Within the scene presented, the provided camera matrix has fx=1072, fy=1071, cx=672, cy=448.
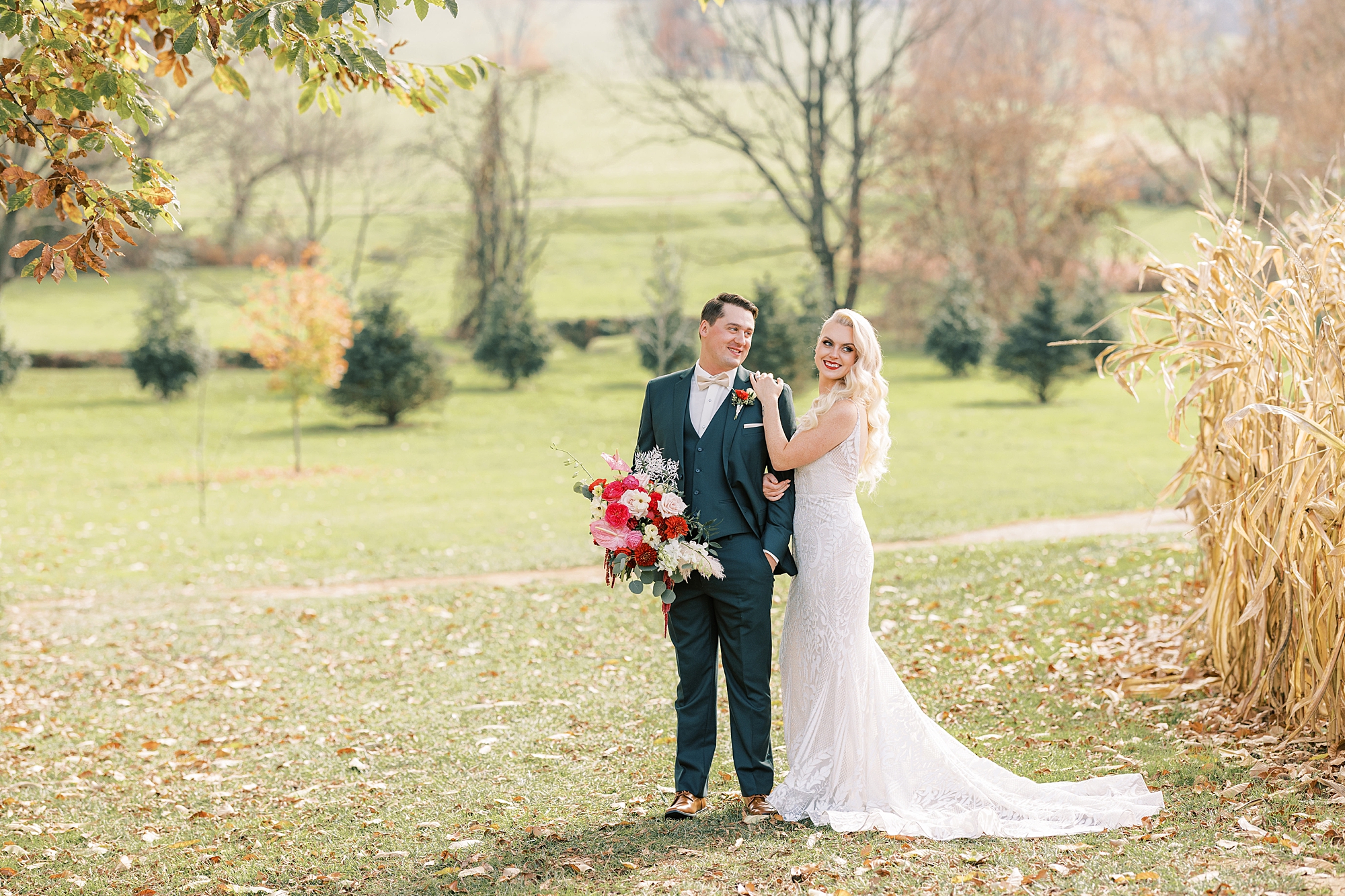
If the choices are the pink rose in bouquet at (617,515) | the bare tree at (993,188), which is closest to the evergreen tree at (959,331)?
the bare tree at (993,188)

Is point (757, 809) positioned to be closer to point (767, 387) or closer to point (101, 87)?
point (767, 387)

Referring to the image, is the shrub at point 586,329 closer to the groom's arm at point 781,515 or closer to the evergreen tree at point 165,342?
the evergreen tree at point 165,342

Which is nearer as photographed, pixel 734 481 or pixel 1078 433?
pixel 734 481

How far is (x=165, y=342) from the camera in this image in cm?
2808

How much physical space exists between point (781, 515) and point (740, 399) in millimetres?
574

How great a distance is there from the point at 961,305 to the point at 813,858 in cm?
2921

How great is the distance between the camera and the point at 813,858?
4.34 metres

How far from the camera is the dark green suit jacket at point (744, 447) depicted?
4848mm

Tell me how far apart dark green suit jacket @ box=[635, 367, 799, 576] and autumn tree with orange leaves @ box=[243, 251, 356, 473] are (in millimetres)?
16902

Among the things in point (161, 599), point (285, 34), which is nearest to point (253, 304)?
point (161, 599)

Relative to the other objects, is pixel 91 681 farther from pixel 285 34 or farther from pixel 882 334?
pixel 882 334

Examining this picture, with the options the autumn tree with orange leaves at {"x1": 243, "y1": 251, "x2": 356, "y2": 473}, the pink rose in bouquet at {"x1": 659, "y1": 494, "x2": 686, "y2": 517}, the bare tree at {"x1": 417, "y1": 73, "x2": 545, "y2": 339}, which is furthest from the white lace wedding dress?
the bare tree at {"x1": 417, "y1": 73, "x2": 545, "y2": 339}

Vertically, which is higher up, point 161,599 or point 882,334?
point 882,334

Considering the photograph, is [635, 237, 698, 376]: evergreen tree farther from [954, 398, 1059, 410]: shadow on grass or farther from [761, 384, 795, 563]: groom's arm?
[761, 384, 795, 563]: groom's arm
